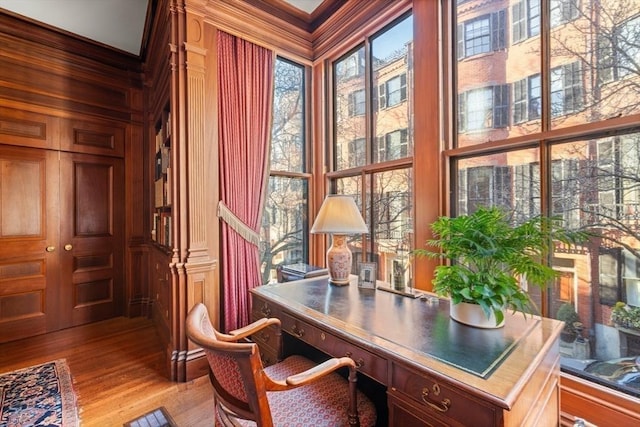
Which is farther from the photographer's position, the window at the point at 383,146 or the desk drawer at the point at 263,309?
the window at the point at 383,146

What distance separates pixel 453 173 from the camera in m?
2.00

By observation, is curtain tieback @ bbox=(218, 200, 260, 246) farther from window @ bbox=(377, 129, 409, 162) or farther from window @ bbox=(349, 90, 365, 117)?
Answer: window @ bbox=(349, 90, 365, 117)

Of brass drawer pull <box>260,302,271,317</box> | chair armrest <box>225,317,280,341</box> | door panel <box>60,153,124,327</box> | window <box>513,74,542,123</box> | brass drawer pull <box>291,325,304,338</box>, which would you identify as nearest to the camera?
chair armrest <box>225,317,280,341</box>

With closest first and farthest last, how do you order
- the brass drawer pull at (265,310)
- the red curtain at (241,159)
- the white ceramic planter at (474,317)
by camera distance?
1. the white ceramic planter at (474,317)
2. the brass drawer pull at (265,310)
3. the red curtain at (241,159)

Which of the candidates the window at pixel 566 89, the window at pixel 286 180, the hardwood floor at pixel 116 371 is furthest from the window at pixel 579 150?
the hardwood floor at pixel 116 371

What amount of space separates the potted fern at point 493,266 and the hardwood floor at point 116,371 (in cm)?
167

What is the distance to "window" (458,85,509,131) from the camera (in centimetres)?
177

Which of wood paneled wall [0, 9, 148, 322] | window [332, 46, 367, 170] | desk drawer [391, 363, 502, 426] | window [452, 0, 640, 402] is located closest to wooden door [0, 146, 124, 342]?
wood paneled wall [0, 9, 148, 322]

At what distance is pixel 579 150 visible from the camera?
150 centimetres

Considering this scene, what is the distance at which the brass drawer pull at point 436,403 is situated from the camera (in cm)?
91

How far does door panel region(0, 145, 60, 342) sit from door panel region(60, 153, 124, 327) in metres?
0.10

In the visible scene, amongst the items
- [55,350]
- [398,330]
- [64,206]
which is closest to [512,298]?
[398,330]

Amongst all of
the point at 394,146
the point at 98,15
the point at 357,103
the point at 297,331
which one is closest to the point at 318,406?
the point at 297,331

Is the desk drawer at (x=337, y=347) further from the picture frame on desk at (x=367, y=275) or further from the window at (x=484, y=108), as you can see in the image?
the window at (x=484, y=108)
